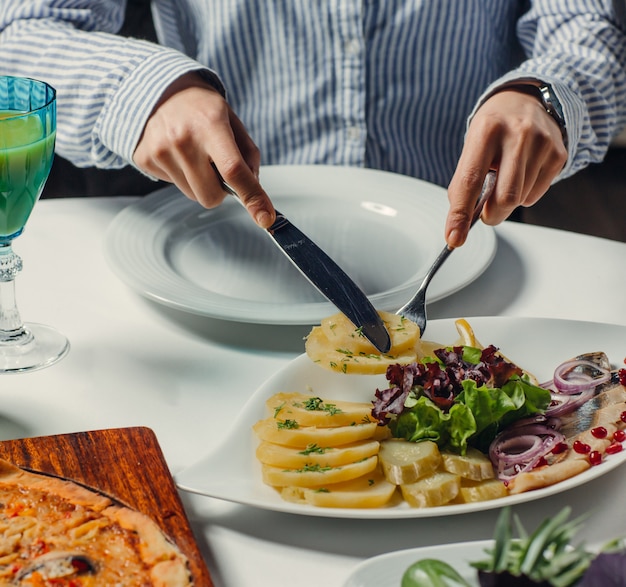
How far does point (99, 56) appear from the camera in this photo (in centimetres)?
152

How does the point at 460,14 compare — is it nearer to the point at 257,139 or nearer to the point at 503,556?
the point at 257,139

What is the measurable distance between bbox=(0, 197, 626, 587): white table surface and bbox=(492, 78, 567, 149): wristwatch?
0.19m

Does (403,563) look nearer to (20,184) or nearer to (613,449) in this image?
(613,449)

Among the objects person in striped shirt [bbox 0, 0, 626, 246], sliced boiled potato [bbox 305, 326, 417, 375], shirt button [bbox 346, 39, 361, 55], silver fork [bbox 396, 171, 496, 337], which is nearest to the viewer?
sliced boiled potato [bbox 305, 326, 417, 375]

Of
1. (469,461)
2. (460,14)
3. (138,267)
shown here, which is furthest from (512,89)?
(469,461)

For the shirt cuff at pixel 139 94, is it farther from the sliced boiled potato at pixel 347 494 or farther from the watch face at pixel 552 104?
the sliced boiled potato at pixel 347 494

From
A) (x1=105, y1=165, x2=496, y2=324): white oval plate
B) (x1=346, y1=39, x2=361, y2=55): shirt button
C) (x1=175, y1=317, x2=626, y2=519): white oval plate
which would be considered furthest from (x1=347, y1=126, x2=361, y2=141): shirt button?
(x1=175, y1=317, x2=626, y2=519): white oval plate

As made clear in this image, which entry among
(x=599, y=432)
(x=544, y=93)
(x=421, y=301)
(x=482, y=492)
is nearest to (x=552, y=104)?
(x=544, y=93)

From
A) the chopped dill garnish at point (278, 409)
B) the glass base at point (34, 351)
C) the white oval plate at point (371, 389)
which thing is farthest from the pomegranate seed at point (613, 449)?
the glass base at point (34, 351)

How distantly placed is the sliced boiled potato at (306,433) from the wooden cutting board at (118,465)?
0.34ft

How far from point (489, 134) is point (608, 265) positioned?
0.31 m

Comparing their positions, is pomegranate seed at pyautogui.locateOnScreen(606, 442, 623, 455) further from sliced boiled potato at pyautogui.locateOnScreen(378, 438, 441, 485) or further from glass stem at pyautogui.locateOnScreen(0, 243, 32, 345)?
glass stem at pyautogui.locateOnScreen(0, 243, 32, 345)

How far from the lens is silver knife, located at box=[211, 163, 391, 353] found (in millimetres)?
1020

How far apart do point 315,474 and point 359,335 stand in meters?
0.26
